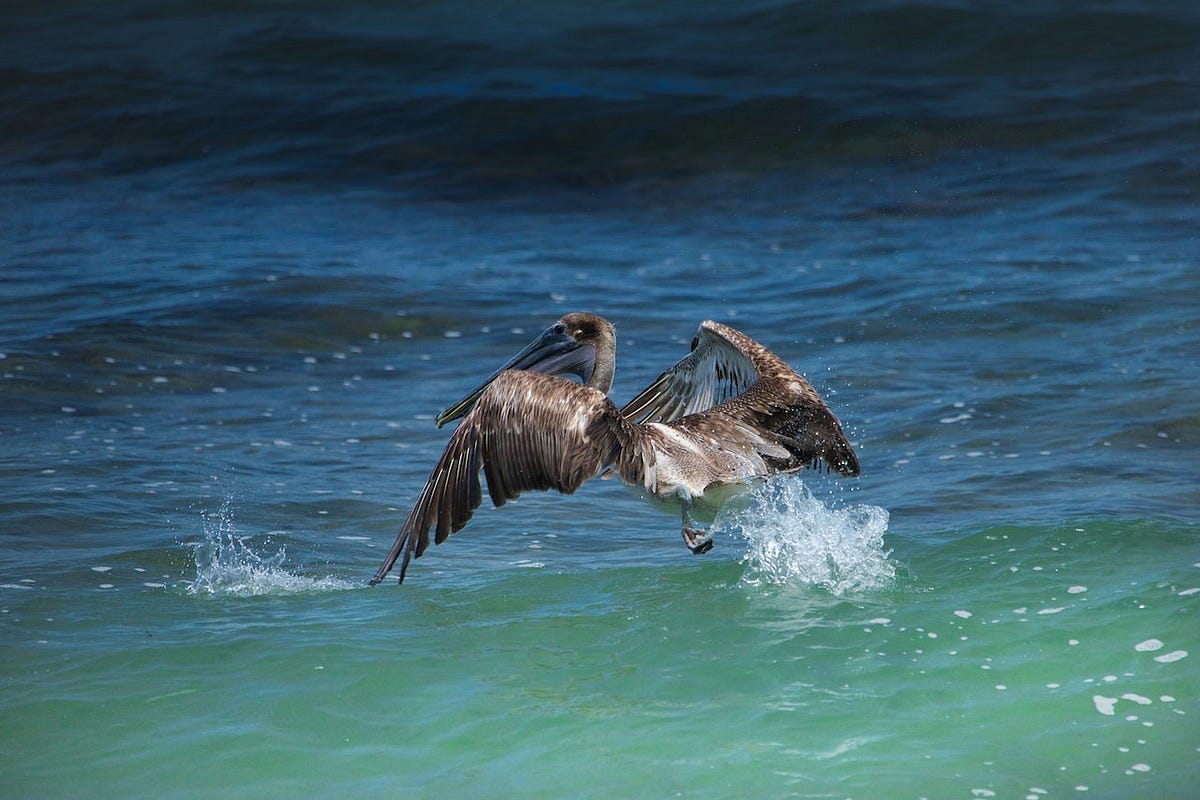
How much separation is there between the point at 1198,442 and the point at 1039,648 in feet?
11.0

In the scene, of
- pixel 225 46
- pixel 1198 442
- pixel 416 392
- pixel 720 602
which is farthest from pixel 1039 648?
pixel 225 46

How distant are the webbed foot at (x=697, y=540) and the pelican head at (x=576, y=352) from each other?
875 millimetres

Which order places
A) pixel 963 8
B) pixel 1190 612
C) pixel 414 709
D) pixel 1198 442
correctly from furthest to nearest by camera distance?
pixel 963 8 < pixel 1198 442 < pixel 1190 612 < pixel 414 709

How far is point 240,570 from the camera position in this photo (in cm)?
675

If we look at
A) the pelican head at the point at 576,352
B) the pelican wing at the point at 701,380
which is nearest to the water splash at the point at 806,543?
the pelican wing at the point at 701,380

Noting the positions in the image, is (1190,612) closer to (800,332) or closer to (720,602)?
(720,602)

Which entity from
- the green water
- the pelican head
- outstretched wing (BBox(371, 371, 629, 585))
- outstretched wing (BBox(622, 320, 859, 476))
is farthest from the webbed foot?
the pelican head

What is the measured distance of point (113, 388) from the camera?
989 centimetres

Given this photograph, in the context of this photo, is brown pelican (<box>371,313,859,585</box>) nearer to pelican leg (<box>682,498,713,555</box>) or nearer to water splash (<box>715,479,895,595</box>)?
pelican leg (<box>682,498,713,555</box>)

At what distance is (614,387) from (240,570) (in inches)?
152

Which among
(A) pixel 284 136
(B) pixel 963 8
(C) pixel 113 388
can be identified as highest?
(B) pixel 963 8

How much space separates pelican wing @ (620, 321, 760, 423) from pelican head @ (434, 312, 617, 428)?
67 centimetres

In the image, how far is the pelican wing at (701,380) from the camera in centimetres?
723

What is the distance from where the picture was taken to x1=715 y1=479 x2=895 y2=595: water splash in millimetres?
6520
